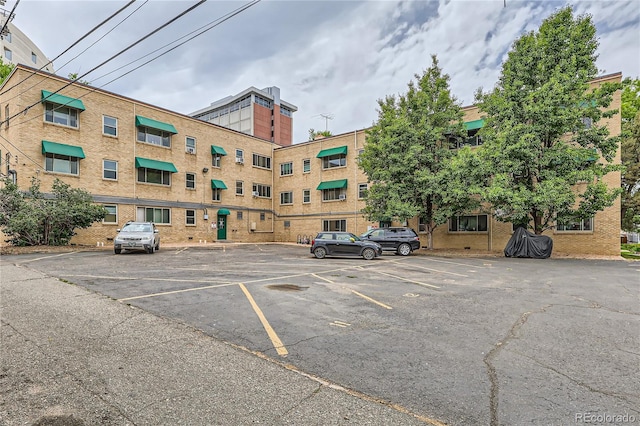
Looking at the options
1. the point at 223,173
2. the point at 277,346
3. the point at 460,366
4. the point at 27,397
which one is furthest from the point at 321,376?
the point at 223,173

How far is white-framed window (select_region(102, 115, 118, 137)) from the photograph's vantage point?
23.9 meters

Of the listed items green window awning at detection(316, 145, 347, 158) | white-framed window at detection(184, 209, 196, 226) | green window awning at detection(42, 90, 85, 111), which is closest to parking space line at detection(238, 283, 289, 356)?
green window awning at detection(42, 90, 85, 111)

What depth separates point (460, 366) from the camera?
3951 millimetres

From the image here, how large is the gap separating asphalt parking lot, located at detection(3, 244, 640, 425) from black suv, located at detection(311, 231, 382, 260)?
20.8 feet

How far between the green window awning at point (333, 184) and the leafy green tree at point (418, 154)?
653cm

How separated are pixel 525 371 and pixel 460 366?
2.35 feet

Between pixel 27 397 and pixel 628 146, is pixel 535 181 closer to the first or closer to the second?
pixel 628 146

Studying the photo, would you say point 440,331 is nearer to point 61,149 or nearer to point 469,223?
point 469,223

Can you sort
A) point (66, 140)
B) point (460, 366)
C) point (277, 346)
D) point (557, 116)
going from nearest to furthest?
point (460, 366) < point (277, 346) < point (557, 116) < point (66, 140)

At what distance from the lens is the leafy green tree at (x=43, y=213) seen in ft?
59.0

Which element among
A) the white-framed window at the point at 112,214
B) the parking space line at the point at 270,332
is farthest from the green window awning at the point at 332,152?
the parking space line at the point at 270,332

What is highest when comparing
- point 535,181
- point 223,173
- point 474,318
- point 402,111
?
point 402,111

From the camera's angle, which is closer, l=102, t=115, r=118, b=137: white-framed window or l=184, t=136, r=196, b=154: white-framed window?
l=102, t=115, r=118, b=137: white-framed window

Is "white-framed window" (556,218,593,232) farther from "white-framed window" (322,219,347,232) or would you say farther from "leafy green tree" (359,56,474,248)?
"white-framed window" (322,219,347,232)
